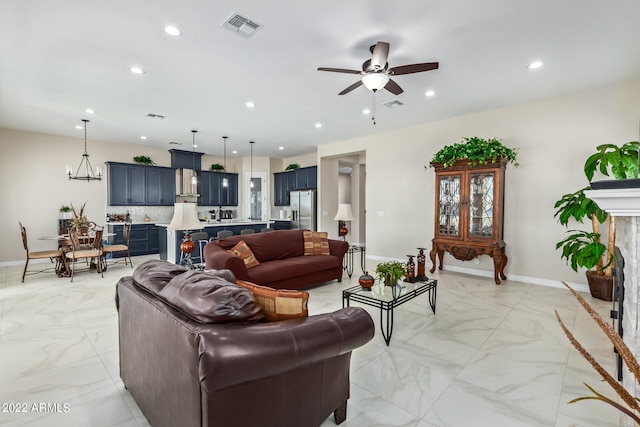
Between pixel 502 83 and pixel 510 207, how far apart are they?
1.99 meters

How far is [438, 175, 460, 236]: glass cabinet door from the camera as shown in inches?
203

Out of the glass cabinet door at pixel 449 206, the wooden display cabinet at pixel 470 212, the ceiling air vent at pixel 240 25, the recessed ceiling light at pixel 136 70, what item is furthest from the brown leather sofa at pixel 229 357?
the glass cabinet door at pixel 449 206

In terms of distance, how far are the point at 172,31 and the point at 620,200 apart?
3468 millimetres

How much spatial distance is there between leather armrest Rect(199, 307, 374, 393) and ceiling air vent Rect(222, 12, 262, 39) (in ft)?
8.41

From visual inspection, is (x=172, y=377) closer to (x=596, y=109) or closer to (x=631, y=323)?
(x=631, y=323)

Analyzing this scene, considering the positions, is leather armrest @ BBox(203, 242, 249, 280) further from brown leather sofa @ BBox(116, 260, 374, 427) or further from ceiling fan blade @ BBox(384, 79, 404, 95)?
ceiling fan blade @ BBox(384, 79, 404, 95)

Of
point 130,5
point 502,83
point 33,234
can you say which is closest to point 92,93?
point 130,5

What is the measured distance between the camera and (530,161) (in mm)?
4754

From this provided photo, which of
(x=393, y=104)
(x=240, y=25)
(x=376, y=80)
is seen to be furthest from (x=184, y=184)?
(x=376, y=80)

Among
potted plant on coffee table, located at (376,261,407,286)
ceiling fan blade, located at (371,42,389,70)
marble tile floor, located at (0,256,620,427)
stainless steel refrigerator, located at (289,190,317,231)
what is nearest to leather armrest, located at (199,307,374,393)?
marble tile floor, located at (0,256,620,427)

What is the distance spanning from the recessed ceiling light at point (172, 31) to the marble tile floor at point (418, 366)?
115 inches

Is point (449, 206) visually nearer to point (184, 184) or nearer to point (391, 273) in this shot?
point (391, 273)

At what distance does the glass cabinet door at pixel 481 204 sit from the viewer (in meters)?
4.82

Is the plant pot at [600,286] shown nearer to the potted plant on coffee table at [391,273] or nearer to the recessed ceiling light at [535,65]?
the recessed ceiling light at [535,65]
